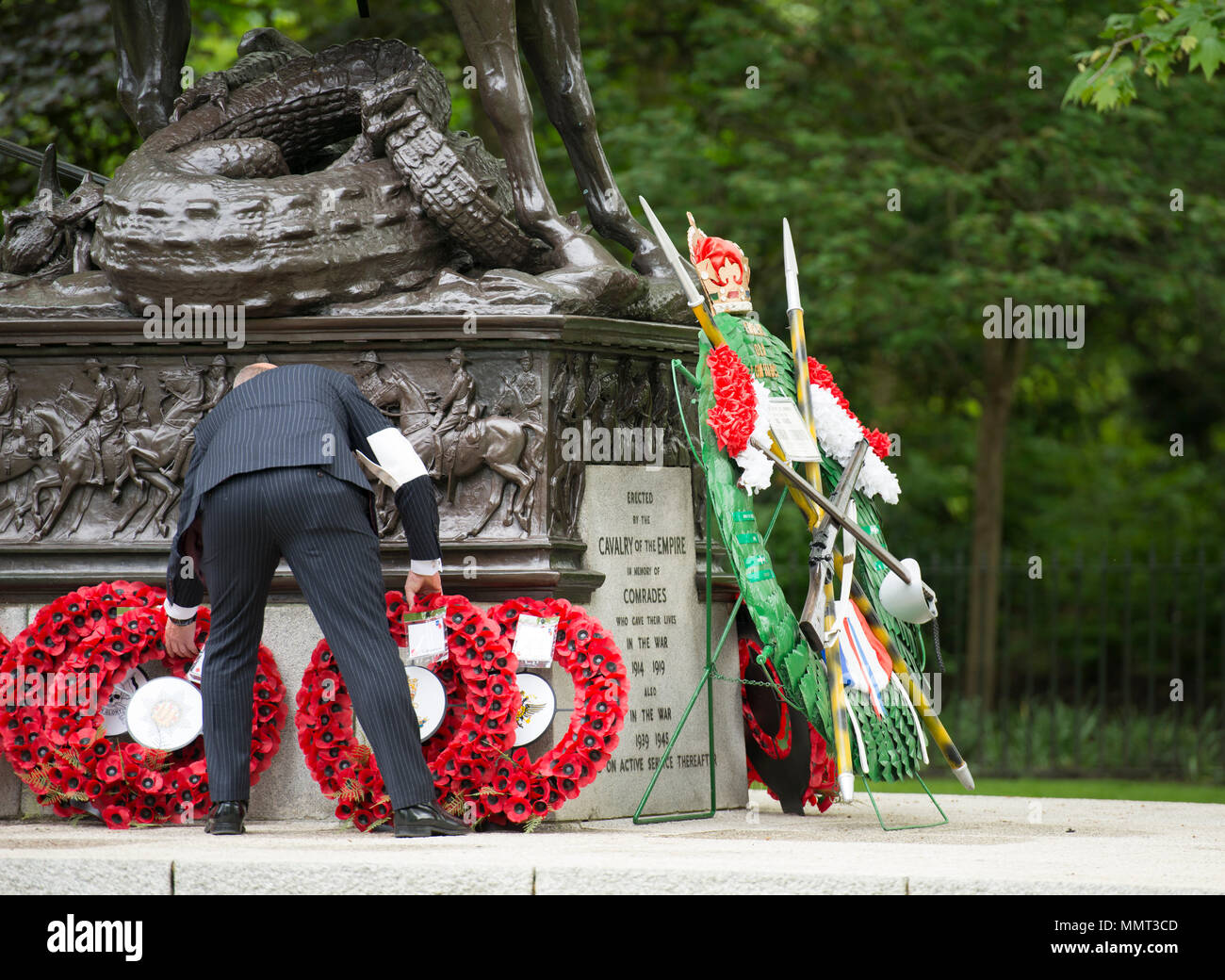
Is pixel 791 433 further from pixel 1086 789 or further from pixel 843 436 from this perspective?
pixel 1086 789

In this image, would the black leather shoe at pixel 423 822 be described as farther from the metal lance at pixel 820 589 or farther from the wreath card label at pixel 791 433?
the wreath card label at pixel 791 433

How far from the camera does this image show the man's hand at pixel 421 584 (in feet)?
20.8

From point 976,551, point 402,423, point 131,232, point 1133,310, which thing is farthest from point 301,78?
point 1133,310

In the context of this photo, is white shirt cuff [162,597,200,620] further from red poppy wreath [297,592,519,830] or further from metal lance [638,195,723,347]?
metal lance [638,195,723,347]

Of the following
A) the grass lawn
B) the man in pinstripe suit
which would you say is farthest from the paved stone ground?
the grass lawn

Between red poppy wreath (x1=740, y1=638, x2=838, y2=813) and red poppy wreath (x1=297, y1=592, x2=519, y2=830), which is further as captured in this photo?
red poppy wreath (x1=740, y1=638, x2=838, y2=813)

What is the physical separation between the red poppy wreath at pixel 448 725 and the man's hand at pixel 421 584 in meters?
0.10

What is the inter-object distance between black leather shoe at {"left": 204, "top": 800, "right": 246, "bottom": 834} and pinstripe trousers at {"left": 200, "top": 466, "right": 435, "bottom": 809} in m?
0.56

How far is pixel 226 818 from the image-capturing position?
20.6 ft

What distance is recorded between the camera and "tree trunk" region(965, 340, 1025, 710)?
574 inches

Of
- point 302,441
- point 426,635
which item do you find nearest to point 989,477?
point 426,635

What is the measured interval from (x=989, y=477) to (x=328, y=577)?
9.85 metres

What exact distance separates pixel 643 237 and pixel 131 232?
2350 millimetres
